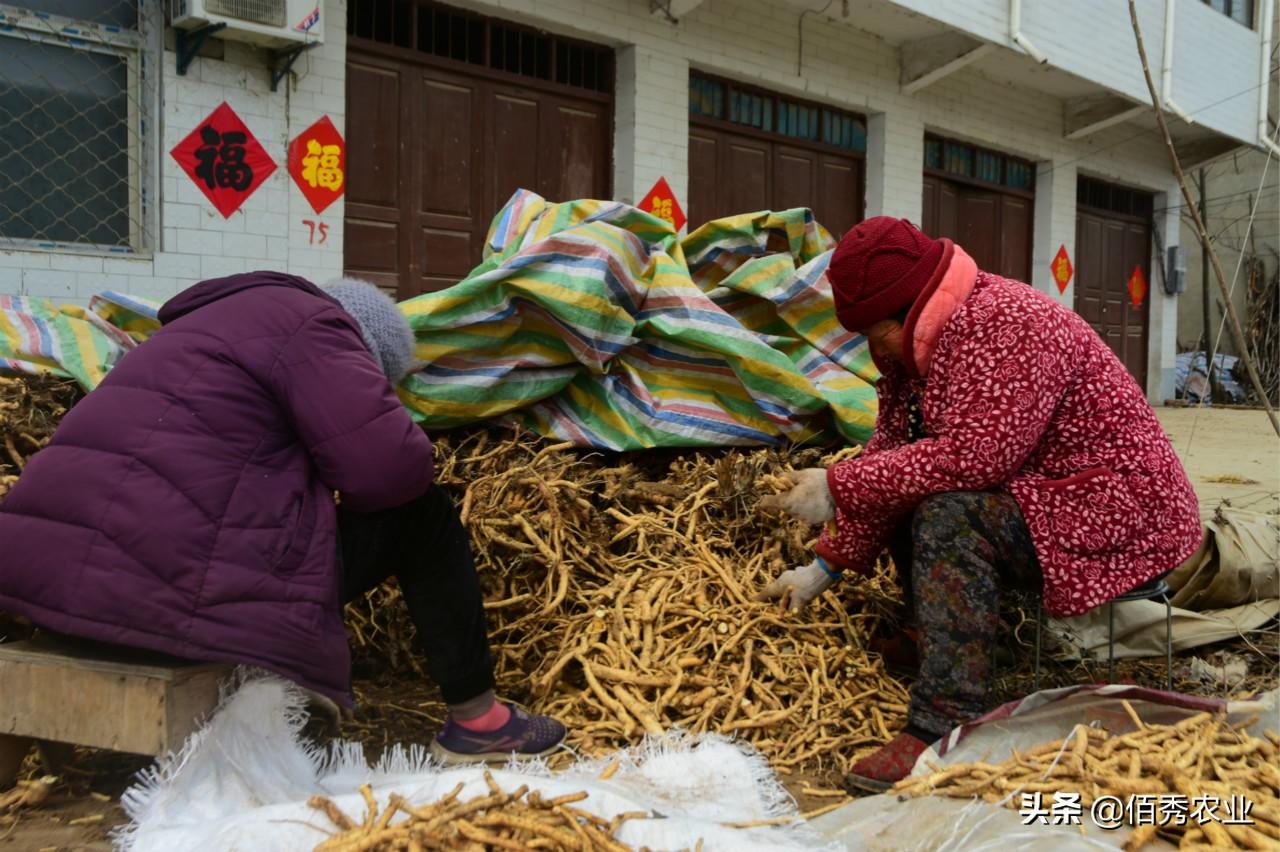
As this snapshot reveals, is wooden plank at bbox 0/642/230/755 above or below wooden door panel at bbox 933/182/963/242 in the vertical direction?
below

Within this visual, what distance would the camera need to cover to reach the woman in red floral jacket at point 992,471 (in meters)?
2.08

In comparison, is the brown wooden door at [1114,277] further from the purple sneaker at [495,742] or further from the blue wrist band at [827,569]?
the purple sneaker at [495,742]

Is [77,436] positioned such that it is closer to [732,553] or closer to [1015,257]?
[732,553]

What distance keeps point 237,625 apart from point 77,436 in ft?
1.41

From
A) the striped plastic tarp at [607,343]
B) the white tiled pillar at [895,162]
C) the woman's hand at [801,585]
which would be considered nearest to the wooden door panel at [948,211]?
the white tiled pillar at [895,162]

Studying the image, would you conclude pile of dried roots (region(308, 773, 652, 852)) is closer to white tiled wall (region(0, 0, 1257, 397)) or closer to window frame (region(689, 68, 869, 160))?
white tiled wall (region(0, 0, 1257, 397))

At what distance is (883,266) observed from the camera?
7.26 feet

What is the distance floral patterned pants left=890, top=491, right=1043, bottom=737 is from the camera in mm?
2074

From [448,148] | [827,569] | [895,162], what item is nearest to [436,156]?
[448,148]

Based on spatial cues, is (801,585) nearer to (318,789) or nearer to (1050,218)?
(318,789)

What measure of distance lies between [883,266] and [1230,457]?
229 inches

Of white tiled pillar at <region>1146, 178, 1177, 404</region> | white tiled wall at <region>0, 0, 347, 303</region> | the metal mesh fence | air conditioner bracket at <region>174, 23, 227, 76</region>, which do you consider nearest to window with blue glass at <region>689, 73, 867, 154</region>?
white tiled wall at <region>0, 0, 347, 303</region>

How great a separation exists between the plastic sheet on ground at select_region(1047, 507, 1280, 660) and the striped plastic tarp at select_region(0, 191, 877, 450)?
0.95 m

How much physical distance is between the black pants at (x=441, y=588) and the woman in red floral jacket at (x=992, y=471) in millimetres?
817
